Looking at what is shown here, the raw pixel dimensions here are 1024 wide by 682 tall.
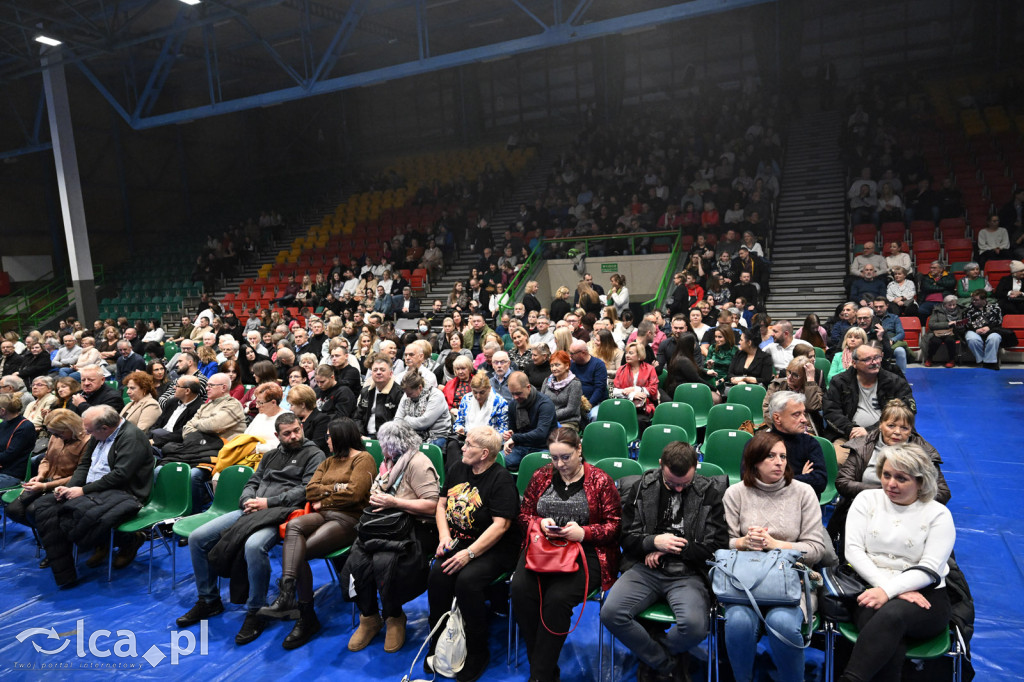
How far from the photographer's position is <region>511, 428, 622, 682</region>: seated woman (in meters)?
3.07

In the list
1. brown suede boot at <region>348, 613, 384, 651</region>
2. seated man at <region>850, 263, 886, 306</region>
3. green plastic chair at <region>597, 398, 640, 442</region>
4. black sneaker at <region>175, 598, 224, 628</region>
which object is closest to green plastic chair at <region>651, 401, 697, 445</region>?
green plastic chair at <region>597, 398, 640, 442</region>

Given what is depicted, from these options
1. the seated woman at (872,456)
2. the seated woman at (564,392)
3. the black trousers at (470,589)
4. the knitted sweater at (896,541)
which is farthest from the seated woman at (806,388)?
the black trousers at (470,589)

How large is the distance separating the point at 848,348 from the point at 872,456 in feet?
6.94

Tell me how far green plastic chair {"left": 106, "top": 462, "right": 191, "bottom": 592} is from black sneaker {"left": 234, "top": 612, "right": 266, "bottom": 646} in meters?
1.01

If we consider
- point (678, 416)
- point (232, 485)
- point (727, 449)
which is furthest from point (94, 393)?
point (727, 449)

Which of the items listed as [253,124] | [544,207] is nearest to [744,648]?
[544,207]

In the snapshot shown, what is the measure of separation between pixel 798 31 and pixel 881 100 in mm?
4451

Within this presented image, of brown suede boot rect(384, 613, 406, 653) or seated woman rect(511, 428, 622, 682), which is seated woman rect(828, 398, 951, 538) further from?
brown suede boot rect(384, 613, 406, 653)

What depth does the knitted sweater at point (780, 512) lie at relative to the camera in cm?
300

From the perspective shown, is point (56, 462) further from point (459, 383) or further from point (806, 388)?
point (806, 388)

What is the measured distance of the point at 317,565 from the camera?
459cm

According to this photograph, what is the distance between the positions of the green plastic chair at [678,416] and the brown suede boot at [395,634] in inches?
97.9

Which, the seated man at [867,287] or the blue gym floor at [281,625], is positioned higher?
the seated man at [867,287]

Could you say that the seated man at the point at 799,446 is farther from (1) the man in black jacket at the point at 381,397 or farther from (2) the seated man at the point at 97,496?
(2) the seated man at the point at 97,496
